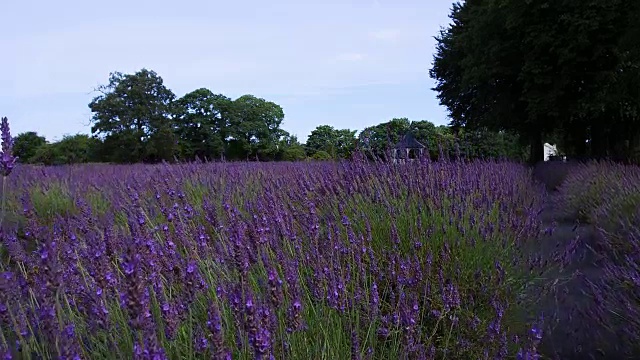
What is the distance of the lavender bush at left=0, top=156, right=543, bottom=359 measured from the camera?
1.64m

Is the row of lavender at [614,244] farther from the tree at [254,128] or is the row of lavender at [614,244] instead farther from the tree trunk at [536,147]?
the tree at [254,128]

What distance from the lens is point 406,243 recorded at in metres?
3.52

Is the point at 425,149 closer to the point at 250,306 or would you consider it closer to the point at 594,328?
the point at 594,328

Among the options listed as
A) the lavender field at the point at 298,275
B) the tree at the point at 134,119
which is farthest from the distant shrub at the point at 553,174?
the tree at the point at 134,119

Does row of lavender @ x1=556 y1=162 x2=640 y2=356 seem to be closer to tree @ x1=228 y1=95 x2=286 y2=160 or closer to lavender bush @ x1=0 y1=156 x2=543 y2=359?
lavender bush @ x1=0 y1=156 x2=543 y2=359

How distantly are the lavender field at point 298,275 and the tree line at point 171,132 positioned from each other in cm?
2645

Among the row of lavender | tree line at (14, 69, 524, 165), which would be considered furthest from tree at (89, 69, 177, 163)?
the row of lavender

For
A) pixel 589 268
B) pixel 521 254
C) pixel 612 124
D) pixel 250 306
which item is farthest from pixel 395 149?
pixel 612 124

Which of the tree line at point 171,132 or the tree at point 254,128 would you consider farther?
the tree at point 254,128

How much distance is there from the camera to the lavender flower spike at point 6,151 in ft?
5.89

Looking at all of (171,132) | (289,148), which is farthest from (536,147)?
(289,148)

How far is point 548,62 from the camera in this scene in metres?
18.5

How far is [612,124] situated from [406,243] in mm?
21973

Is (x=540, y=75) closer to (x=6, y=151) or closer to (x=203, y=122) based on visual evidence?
(x=6, y=151)
